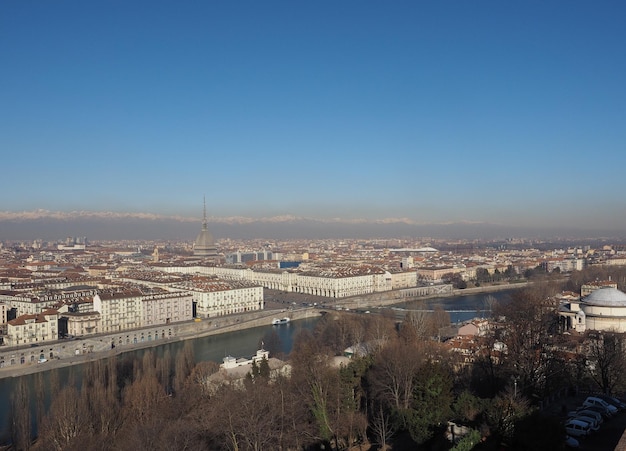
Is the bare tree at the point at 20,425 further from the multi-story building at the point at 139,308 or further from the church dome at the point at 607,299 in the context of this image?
the church dome at the point at 607,299

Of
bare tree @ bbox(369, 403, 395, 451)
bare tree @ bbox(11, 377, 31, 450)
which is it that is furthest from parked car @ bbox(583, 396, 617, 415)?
bare tree @ bbox(11, 377, 31, 450)

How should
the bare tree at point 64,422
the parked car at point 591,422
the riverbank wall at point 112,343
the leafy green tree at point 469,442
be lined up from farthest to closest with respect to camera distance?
1. the riverbank wall at point 112,343
2. the bare tree at point 64,422
3. the parked car at point 591,422
4. the leafy green tree at point 469,442

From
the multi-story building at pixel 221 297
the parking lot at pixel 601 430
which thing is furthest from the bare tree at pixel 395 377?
the multi-story building at pixel 221 297

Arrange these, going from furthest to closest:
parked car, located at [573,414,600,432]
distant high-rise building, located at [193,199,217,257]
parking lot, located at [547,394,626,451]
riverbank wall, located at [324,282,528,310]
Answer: distant high-rise building, located at [193,199,217,257] < riverbank wall, located at [324,282,528,310] < parked car, located at [573,414,600,432] < parking lot, located at [547,394,626,451]

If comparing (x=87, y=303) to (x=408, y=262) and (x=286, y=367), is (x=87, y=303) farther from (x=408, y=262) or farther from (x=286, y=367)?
(x=408, y=262)

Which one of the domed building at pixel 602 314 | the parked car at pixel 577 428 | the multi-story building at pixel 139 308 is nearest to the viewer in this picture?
the parked car at pixel 577 428

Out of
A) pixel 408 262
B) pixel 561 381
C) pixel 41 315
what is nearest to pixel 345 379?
pixel 561 381

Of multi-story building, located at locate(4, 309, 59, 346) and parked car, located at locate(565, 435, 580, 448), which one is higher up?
parked car, located at locate(565, 435, 580, 448)

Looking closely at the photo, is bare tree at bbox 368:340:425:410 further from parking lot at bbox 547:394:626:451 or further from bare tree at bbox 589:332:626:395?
bare tree at bbox 589:332:626:395
